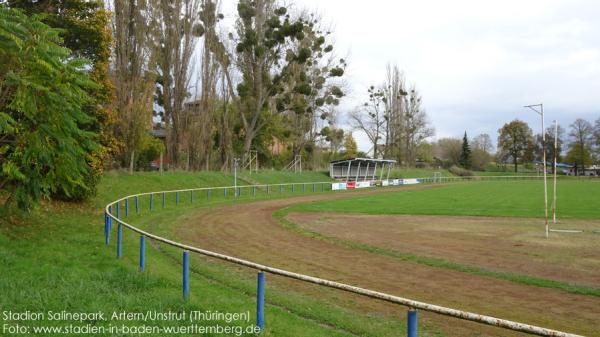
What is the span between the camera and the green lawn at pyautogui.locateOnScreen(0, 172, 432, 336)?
21.2 feet

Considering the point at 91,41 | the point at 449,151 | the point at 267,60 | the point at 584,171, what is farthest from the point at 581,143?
the point at 91,41

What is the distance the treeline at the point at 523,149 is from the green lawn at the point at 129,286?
98862mm

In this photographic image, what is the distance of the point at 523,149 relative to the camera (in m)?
115

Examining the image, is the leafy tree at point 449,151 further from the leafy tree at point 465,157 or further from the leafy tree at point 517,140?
the leafy tree at point 517,140

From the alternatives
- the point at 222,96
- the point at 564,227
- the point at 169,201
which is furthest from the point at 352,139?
the point at 564,227

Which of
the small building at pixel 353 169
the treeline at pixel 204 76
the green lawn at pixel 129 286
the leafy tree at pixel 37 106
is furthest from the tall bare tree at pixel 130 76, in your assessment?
the small building at pixel 353 169

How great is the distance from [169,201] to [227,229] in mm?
11299

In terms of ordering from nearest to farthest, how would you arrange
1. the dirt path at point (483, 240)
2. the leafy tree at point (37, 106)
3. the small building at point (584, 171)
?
the leafy tree at point (37, 106) < the dirt path at point (483, 240) < the small building at point (584, 171)

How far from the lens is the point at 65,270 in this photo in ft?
28.4

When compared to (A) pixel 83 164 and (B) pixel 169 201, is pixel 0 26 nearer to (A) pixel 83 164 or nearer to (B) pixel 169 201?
(A) pixel 83 164

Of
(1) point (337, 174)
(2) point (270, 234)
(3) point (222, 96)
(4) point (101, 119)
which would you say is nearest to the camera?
(2) point (270, 234)

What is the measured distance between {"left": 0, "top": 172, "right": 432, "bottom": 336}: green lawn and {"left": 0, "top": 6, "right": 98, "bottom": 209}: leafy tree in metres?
1.69

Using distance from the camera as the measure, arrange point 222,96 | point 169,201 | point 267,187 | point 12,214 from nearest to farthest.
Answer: point 12,214, point 169,201, point 267,187, point 222,96

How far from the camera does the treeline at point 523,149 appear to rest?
327 ft
